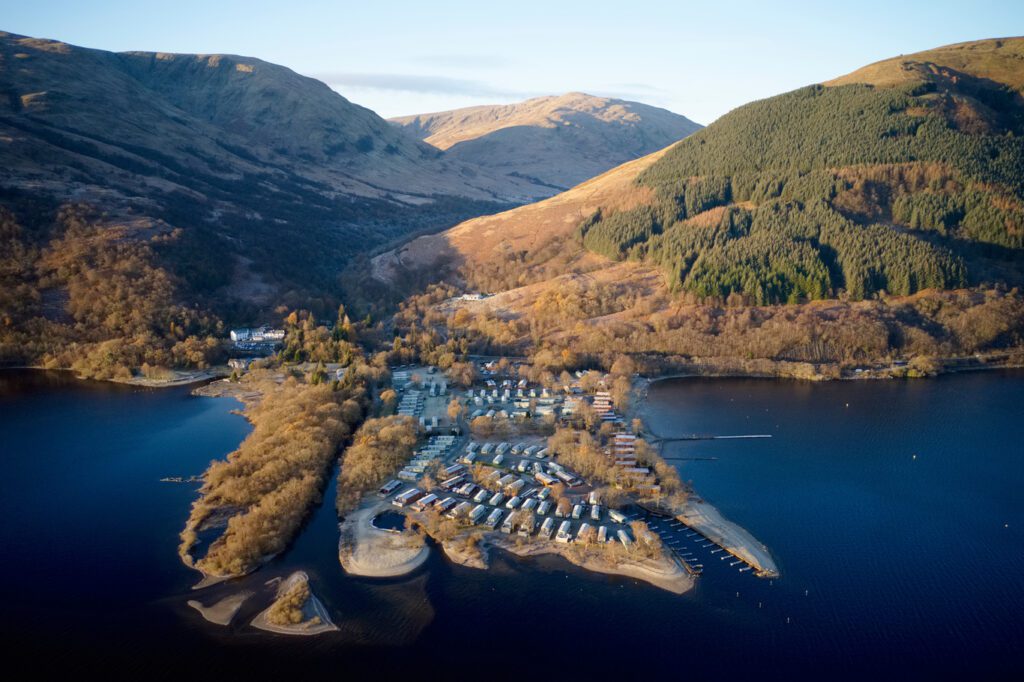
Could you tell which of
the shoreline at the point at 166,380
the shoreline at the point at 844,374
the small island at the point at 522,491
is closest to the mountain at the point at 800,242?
the shoreline at the point at 844,374

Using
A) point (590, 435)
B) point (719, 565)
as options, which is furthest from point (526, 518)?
point (590, 435)

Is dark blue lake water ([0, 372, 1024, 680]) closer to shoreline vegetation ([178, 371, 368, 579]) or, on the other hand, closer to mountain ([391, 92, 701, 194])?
shoreline vegetation ([178, 371, 368, 579])

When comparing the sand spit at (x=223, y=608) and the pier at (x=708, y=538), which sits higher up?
the pier at (x=708, y=538)

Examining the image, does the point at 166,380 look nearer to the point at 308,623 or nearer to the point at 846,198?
the point at 308,623

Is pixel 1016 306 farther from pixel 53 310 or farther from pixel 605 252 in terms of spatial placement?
pixel 53 310

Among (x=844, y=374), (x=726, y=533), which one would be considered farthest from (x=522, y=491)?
(x=844, y=374)

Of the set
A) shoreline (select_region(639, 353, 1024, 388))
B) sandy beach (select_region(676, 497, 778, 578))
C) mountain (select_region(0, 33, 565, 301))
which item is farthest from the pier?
mountain (select_region(0, 33, 565, 301))

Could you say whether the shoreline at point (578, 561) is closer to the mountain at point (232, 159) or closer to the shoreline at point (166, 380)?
the shoreline at point (166, 380)
